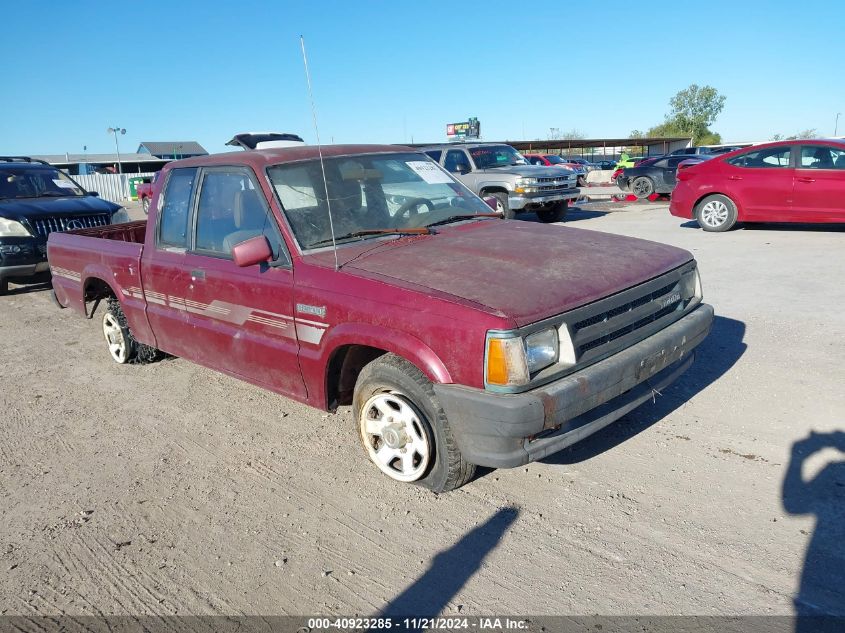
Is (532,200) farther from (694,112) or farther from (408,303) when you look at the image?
(694,112)

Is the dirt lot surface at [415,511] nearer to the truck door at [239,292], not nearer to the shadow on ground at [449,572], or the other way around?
the shadow on ground at [449,572]

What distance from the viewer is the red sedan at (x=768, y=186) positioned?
379 inches

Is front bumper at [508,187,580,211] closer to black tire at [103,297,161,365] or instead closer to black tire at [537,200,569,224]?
black tire at [537,200,569,224]

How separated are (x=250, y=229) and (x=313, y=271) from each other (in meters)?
0.71

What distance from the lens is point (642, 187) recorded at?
63.8ft

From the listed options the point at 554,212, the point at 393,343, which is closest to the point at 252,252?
the point at 393,343

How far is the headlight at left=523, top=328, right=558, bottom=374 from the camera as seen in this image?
111 inches

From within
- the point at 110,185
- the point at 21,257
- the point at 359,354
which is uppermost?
the point at 110,185

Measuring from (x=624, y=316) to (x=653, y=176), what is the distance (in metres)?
17.3

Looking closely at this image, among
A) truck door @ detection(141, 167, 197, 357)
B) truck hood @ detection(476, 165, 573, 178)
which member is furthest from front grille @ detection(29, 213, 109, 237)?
truck hood @ detection(476, 165, 573, 178)

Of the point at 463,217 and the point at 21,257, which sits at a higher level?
the point at 463,217

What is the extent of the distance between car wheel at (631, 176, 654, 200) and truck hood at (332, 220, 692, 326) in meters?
16.4

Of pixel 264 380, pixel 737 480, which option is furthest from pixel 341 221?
pixel 737 480

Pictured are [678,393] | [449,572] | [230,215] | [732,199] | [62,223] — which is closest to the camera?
[449,572]
